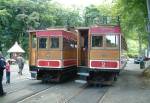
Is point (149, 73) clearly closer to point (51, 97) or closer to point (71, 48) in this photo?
point (71, 48)

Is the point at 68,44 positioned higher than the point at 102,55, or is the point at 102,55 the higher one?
the point at 68,44

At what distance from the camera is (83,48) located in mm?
25250

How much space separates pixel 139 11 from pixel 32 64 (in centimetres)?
1255

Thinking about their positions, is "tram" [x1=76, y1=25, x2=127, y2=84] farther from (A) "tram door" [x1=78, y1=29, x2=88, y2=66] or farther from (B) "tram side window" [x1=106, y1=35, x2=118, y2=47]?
(A) "tram door" [x1=78, y1=29, x2=88, y2=66]

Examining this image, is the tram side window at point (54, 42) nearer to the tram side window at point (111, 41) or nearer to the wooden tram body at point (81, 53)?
the wooden tram body at point (81, 53)

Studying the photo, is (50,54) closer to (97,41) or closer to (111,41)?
(97,41)

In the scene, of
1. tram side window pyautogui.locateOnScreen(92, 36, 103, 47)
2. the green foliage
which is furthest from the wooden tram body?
the green foliage

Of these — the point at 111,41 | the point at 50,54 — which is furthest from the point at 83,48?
the point at 111,41

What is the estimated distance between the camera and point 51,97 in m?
18.0

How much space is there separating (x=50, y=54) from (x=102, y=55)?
11.1ft

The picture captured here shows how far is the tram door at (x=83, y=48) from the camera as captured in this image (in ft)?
82.0

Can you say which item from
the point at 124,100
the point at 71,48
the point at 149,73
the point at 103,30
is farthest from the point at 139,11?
the point at 124,100

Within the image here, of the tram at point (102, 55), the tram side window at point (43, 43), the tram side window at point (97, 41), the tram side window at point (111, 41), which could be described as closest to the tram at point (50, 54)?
the tram side window at point (43, 43)

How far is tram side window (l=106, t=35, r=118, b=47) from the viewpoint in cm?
2328
